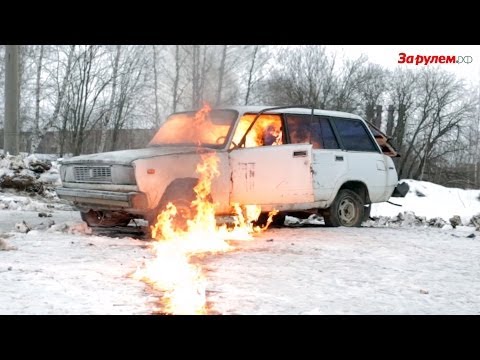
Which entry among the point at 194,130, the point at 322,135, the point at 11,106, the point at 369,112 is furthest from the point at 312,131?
the point at 369,112

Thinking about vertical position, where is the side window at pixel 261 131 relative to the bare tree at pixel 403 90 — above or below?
below

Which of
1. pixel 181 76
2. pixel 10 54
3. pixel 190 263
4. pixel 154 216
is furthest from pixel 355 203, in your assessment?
pixel 181 76

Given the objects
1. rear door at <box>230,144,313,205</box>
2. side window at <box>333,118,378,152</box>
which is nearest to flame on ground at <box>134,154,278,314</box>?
rear door at <box>230,144,313,205</box>

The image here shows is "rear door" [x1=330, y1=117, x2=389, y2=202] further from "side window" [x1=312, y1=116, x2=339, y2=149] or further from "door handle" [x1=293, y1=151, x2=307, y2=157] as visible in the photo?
"door handle" [x1=293, y1=151, x2=307, y2=157]

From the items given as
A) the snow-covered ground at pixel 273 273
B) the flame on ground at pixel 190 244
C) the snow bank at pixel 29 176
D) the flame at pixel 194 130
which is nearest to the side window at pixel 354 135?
the snow-covered ground at pixel 273 273

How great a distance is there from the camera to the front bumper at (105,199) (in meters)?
6.41

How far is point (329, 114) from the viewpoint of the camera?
8.94m

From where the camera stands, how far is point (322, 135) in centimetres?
859

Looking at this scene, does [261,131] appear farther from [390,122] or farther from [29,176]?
[390,122]

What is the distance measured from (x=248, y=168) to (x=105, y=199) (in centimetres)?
207

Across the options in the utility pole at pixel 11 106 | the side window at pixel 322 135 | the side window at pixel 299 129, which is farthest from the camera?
the utility pole at pixel 11 106

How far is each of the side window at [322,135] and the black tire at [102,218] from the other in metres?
3.30

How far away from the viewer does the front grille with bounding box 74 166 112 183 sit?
670 centimetres

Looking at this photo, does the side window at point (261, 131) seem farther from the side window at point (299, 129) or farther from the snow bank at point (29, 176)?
the snow bank at point (29, 176)
